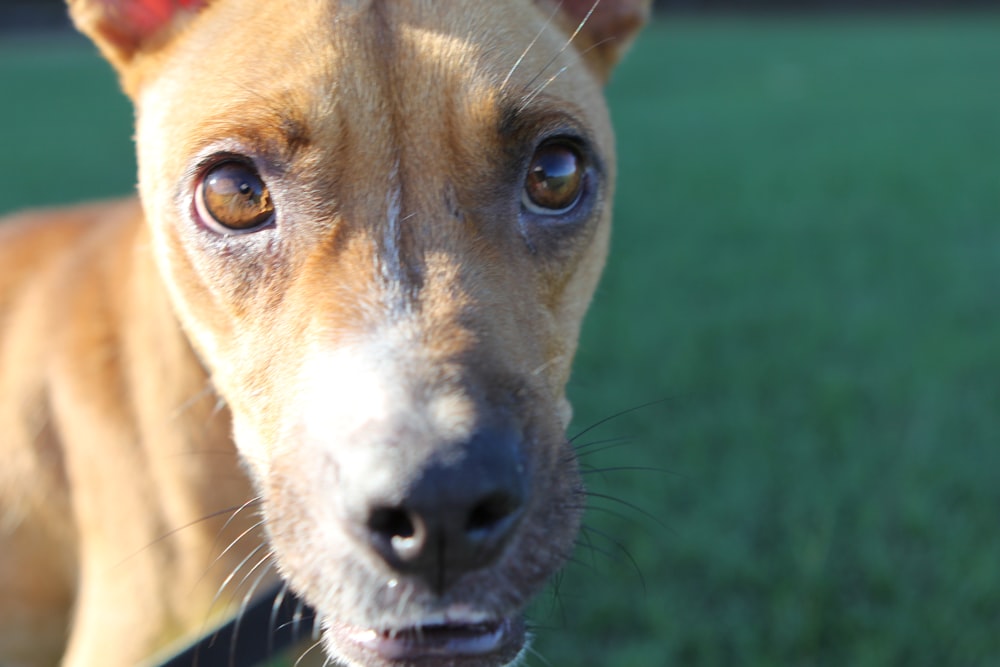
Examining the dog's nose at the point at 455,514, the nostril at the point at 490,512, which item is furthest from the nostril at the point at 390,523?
the nostril at the point at 490,512

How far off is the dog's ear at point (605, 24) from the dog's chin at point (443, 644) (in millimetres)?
2012

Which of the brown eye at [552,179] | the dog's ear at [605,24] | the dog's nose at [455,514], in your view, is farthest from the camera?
the dog's ear at [605,24]

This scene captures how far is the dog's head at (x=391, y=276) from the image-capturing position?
204cm

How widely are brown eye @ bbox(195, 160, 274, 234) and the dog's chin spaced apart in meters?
1.08

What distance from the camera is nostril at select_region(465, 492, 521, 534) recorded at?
6.52 ft

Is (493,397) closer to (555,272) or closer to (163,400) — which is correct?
(555,272)

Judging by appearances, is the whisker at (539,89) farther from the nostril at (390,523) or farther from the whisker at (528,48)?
the nostril at (390,523)

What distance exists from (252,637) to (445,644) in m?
0.82

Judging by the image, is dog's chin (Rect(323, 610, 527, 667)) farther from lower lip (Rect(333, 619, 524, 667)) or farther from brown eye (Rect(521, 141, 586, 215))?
brown eye (Rect(521, 141, 586, 215))

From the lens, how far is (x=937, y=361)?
20.0ft

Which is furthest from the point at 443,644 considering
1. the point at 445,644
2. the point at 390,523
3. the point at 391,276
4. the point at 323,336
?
the point at 391,276

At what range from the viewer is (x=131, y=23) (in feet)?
10.3

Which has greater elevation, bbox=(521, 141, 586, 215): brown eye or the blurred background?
bbox=(521, 141, 586, 215): brown eye

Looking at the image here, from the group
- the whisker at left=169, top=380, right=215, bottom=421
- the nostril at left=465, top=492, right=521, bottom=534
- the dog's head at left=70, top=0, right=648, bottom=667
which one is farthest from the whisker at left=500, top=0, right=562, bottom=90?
the whisker at left=169, top=380, right=215, bottom=421
